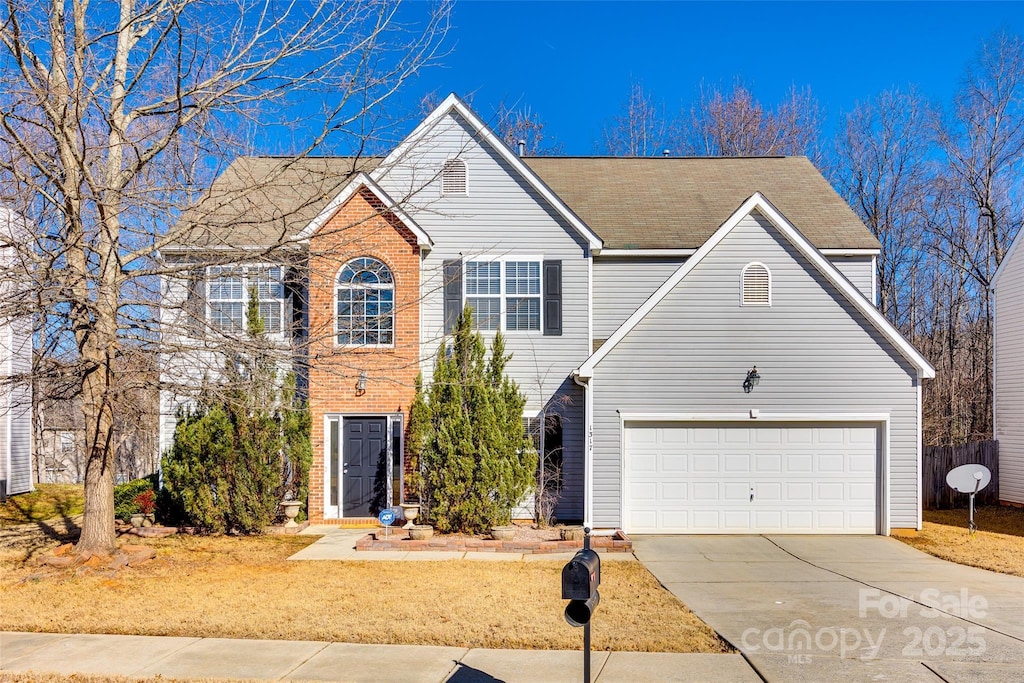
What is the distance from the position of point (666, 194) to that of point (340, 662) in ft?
48.0

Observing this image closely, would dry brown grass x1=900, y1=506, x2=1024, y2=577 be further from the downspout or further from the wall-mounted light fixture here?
the downspout

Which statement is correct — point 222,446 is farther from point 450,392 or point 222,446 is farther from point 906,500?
point 906,500

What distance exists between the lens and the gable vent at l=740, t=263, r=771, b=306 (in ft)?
49.4

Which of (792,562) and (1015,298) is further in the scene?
(1015,298)

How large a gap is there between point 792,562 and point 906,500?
386 centimetres

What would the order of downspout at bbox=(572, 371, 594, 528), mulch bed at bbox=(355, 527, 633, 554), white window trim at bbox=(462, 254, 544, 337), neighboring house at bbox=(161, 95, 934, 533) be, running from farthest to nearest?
white window trim at bbox=(462, 254, 544, 337), neighboring house at bbox=(161, 95, 934, 533), downspout at bbox=(572, 371, 594, 528), mulch bed at bbox=(355, 527, 633, 554)

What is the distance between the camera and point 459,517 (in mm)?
14305

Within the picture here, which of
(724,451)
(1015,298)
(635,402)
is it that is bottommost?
(724,451)

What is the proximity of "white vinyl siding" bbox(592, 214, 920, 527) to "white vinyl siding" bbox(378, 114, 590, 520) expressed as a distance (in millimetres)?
1474

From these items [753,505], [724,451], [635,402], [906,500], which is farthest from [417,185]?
[906,500]

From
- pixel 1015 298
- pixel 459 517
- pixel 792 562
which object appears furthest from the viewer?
pixel 1015 298

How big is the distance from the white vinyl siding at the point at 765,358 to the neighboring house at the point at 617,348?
0.04m

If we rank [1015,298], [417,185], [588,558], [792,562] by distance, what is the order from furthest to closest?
1. [1015,298]
2. [417,185]
3. [792,562]
4. [588,558]

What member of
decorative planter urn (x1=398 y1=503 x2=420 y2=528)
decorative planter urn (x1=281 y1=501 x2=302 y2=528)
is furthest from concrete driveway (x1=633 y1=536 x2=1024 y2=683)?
decorative planter urn (x1=281 y1=501 x2=302 y2=528)
